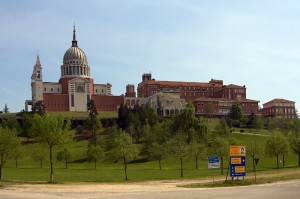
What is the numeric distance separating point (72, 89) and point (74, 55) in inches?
793

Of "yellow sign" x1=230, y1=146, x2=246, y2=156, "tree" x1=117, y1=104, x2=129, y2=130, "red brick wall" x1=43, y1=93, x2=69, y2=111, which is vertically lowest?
"yellow sign" x1=230, y1=146, x2=246, y2=156

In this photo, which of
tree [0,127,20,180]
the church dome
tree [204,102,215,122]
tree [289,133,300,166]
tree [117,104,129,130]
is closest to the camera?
tree [0,127,20,180]

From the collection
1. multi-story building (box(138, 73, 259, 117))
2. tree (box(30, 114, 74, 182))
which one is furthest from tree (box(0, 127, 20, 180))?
multi-story building (box(138, 73, 259, 117))

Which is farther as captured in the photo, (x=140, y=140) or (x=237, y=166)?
(x=140, y=140)

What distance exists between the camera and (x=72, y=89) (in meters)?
174

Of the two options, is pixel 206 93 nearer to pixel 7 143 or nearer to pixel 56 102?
pixel 56 102

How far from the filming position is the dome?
186 metres

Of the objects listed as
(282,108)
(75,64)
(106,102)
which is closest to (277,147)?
(106,102)

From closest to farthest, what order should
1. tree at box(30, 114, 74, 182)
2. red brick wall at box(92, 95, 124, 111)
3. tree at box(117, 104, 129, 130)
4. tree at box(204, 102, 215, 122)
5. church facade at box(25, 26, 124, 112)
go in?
tree at box(30, 114, 74, 182)
tree at box(117, 104, 129, 130)
tree at box(204, 102, 215, 122)
church facade at box(25, 26, 124, 112)
red brick wall at box(92, 95, 124, 111)

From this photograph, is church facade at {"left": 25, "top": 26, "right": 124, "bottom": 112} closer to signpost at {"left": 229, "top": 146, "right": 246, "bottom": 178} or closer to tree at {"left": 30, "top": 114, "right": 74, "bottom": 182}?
tree at {"left": 30, "top": 114, "right": 74, "bottom": 182}

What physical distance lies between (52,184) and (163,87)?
156m

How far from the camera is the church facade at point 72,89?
171m

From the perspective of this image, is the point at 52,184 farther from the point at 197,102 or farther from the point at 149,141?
the point at 197,102

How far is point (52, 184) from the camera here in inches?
1474
